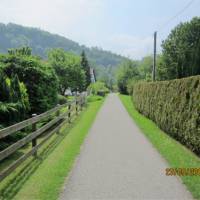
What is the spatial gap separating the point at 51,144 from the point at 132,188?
475 cm

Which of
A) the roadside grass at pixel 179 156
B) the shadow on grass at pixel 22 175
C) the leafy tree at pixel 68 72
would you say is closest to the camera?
the shadow on grass at pixel 22 175

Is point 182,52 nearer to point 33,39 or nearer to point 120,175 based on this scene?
point 120,175

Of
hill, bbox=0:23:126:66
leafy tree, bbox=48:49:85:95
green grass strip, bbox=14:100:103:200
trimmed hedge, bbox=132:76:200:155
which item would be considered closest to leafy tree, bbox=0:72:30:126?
green grass strip, bbox=14:100:103:200

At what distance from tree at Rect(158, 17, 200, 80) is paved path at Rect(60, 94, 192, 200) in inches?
1021

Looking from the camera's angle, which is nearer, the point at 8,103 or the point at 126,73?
the point at 8,103

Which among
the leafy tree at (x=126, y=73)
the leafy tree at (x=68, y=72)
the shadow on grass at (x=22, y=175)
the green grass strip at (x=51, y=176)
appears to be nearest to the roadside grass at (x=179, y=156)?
the green grass strip at (x=51, y=176)

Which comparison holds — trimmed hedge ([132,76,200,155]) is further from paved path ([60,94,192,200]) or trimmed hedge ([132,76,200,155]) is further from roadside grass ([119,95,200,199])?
paved path ([60,94,192,200])

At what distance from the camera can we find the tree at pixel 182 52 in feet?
107

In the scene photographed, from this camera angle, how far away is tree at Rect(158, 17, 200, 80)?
32.7 meters
